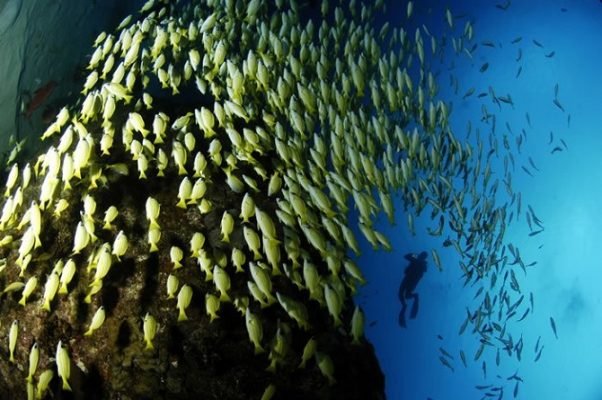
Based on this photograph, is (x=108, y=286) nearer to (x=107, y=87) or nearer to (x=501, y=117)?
(x=107, y=87)

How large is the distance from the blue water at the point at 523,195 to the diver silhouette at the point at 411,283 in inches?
3.9

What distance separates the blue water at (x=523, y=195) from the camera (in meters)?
7.46

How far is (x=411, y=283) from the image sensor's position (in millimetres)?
7691

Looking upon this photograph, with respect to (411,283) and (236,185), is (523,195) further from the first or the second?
(236,185)

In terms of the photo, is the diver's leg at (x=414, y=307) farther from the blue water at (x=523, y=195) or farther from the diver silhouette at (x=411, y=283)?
the blue water at (x=523, y=195)

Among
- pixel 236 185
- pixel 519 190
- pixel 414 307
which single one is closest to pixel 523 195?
pixel 519 190

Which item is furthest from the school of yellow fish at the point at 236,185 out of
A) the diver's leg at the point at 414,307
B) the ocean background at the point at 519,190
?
the diver's leg at the point at 414,307

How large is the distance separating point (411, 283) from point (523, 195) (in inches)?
98.4

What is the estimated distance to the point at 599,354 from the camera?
895cm

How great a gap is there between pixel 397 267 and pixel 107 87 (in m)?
5.47

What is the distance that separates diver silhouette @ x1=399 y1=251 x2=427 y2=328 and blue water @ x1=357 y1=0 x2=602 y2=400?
100 mm

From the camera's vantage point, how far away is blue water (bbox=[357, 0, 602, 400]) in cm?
746

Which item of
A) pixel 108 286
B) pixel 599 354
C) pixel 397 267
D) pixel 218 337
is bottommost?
pixel 599 354

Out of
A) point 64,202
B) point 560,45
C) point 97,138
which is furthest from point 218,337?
point 560,45
